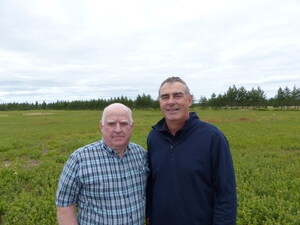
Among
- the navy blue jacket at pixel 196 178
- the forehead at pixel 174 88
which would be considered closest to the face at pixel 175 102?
the forehead at pixel 174 88

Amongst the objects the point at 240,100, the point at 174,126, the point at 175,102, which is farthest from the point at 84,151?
the point at 240,100

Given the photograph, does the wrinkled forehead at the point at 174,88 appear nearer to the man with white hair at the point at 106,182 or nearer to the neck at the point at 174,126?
the neck at the point at 174,126

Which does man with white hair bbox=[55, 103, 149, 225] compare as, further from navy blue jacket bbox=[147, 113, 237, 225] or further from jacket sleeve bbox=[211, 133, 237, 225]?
jacket sleeve bbox=[211, 133, 237, 225]

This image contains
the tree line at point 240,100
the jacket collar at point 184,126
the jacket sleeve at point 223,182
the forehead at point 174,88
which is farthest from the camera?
the tree line at point 240,100

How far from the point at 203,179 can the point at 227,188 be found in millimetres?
255

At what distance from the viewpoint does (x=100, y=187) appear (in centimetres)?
244

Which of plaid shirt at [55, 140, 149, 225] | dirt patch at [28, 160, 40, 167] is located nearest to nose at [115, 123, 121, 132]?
plaid shirt at [55, 140, 149, 225]

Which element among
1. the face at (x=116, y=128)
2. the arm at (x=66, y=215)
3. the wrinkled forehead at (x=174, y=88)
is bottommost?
the arm at (x=66, y=215)

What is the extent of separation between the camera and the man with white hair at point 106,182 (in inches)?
94.7

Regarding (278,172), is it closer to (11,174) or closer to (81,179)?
(81,179)

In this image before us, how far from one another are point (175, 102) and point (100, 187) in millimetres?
1243

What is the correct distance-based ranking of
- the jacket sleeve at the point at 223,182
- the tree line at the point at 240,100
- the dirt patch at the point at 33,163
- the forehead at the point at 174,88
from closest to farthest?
the jacket sleeve at the point at 223,182 < the forehead at the point at 174,88 < the dirt patch at the point at 33,163 < the tree line at the point at 240,100

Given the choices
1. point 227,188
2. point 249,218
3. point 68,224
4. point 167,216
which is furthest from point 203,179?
point 249,218

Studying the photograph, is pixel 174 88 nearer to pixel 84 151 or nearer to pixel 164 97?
pixel 164 97
